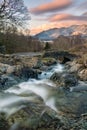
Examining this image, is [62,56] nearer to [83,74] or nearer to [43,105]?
[83,74]

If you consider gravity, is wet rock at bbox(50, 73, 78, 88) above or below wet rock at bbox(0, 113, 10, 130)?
below

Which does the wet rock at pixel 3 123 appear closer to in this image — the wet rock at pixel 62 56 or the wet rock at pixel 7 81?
the wet rock at pixel 7 81

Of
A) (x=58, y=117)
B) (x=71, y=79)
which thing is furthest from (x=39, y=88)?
(x=58, y=117)

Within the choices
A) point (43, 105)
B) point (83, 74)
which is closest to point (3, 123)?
point (43, 105)

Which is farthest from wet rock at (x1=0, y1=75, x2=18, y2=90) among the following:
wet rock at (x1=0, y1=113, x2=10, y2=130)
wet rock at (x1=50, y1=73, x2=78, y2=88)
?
wet rock at (x1=0, y1=113, x2=10, y2=130)

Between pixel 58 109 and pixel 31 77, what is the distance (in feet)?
38.5

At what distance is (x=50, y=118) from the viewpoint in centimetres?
1153

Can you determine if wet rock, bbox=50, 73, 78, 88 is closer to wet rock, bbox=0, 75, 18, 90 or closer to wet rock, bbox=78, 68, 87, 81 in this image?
wet rock, bbox=78, 68, 87, 81

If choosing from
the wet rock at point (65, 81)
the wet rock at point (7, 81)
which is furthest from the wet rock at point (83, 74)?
the wet rock at point (7, 81)

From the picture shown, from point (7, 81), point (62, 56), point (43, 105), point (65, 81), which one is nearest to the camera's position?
point (43, 105)

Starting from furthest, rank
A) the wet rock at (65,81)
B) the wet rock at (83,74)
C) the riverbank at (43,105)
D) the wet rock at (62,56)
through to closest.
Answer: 1. the wet rock at (62,56)
2. the wet rock at (83,74)
3. the wet rock at (65,81)
4. the riverbank at (43,105)

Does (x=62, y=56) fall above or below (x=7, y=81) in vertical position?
below

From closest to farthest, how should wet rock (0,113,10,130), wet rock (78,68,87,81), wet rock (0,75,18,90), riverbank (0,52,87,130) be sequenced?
wet rock (0,113,10,130) → riverbank (0,52,87,130) → wet rock (0,75,18,90) → wet rock (78,68,87,81)

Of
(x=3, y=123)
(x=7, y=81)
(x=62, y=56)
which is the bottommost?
(x=62, y=56)
